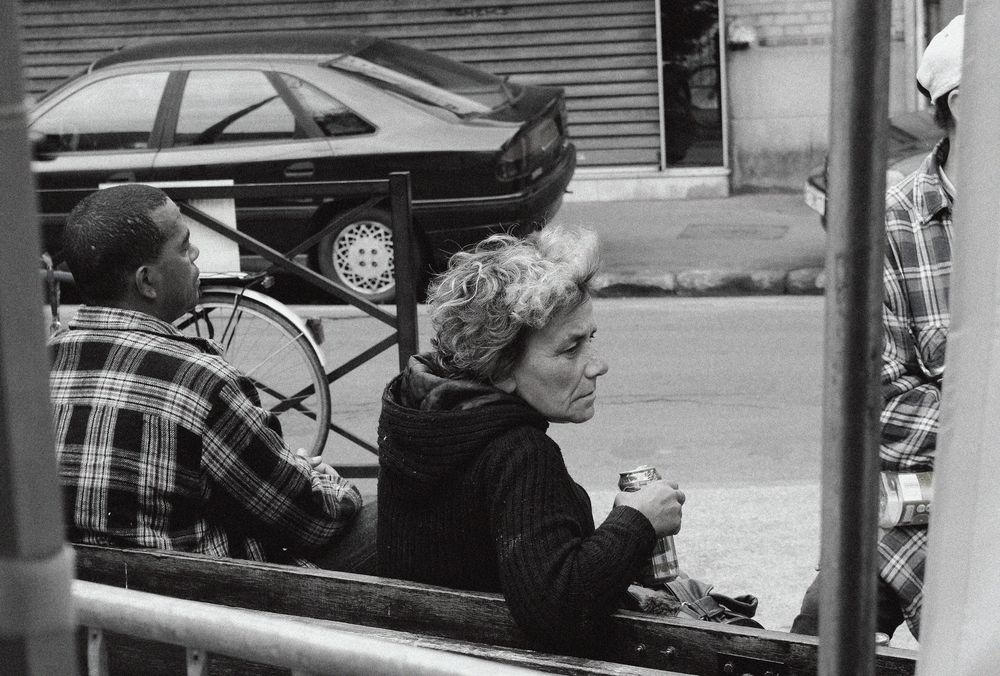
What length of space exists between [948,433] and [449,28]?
1214 cm

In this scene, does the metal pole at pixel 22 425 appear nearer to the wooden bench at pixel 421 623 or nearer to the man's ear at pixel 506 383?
the wooden bench at pixel 421 623

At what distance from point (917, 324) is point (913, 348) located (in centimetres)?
5

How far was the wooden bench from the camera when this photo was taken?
2.18 metres

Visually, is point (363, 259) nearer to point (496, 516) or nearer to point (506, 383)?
point (506, 383)

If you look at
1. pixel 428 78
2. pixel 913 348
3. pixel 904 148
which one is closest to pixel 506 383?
pixel 913 348

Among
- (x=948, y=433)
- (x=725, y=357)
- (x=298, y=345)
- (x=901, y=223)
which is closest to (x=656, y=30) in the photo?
(x=725, y=357)

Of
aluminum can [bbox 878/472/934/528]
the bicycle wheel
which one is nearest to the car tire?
the bicycle wheel

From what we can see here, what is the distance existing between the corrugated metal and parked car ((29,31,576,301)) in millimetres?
4019

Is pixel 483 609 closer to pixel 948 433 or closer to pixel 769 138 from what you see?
pixel 948 433

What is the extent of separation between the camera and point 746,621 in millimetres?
2658

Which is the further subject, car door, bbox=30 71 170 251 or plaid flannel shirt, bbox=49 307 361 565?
car door, bbox=30 71 170 251

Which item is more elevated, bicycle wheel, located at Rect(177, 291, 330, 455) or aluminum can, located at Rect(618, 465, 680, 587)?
aluminum can, located at Rect(618, 465, 680, 587)

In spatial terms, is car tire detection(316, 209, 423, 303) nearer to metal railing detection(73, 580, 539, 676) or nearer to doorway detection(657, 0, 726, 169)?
doorway detection(657, 0, 726, 169)

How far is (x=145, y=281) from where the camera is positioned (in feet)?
9.54
